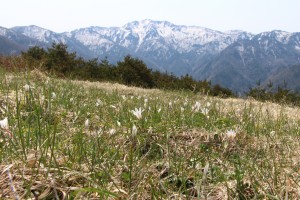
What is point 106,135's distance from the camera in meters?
4.54

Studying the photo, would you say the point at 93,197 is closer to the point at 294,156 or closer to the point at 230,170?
the point at 230,170

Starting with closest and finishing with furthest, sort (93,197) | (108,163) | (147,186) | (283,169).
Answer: (93,197) < (147,186) < (108,163) < (283,169)

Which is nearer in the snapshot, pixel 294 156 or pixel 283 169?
pixel 283 169

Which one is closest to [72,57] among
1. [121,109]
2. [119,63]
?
[119,63]

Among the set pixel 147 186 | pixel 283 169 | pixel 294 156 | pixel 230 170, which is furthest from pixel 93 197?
pixel 294 156

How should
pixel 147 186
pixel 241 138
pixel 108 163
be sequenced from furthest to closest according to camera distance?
pixel 241 138, pixel 108 163, pixel 147 186

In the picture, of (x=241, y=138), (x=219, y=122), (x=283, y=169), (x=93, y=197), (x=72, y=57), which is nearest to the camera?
(x=93, y=197)

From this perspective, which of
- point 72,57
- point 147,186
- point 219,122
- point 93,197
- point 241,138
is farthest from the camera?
point 72,57

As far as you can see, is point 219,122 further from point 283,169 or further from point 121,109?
point 283,169

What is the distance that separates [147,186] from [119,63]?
2360 inches

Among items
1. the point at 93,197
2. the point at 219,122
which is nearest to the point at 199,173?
the point at 93,197

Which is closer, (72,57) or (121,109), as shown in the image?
(121,109)

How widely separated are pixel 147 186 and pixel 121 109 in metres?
3.35

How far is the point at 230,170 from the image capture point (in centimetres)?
368
